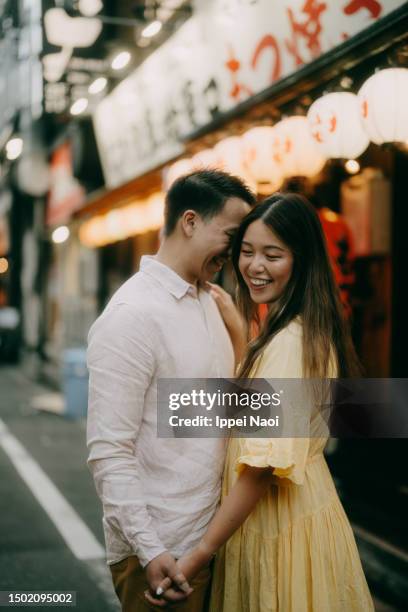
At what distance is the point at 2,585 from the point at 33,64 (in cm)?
1116

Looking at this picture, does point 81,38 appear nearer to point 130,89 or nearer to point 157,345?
point 130,89

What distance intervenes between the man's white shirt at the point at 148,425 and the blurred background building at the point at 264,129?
2381mm

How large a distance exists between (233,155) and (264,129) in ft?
1.75

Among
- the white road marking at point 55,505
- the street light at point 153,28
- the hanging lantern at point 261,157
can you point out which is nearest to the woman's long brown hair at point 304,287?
the hanging lantern at point 261,157

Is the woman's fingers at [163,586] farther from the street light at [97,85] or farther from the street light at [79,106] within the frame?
the street light at [79,106]

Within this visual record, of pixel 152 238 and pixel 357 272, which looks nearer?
pixel 357 272

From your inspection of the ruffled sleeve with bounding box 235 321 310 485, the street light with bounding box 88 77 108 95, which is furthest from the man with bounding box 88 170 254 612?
the street light with bounding box 88 77 108 95

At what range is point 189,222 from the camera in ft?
8.18

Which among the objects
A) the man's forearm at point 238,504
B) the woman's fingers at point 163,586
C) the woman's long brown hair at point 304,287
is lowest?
the woman's fingers at point 163,586

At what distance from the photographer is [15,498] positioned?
741cm

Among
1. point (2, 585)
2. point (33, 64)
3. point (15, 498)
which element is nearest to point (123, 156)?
point (33, 64)

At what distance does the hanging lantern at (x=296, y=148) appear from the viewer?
18.5 ft

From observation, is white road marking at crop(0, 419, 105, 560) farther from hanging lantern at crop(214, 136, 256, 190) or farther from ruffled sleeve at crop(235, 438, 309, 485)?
ruffled sleeve at crop(235, 438, 309, 485)

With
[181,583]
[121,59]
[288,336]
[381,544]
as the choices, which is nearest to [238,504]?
[181,583]
